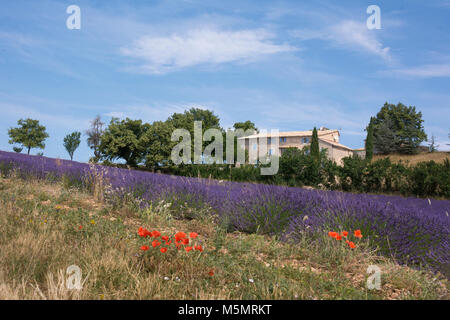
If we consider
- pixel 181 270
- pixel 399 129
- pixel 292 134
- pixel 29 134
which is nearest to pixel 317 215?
pixel 181 270

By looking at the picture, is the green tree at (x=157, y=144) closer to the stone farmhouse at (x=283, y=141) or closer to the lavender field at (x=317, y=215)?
the stone farmhouse at (x=283, y=141)

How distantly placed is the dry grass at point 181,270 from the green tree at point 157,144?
85.0 feet

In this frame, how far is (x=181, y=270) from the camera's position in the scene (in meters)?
2.86

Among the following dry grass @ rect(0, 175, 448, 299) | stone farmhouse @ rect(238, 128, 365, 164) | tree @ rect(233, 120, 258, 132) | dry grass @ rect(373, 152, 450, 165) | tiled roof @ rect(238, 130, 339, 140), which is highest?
tree @ rect(233, 120, 258, 132)

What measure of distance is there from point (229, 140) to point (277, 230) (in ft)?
114

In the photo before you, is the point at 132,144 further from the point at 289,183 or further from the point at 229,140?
the point at 289,183

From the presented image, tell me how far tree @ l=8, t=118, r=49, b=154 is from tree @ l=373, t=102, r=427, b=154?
42865 mm

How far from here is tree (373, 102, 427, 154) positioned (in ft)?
141

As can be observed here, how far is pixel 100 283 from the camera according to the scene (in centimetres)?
259

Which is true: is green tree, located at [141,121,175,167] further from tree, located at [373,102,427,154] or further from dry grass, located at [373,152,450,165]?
tree, located at [373,102,427,154]

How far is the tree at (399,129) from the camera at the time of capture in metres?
42.9

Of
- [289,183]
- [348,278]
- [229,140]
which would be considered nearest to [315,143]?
[229,140]

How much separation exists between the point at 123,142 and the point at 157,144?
11.0 feet

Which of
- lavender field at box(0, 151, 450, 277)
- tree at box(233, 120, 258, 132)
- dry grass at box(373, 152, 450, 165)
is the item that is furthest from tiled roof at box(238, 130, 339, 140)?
lavender field at box(0, 151, 450, 277)
